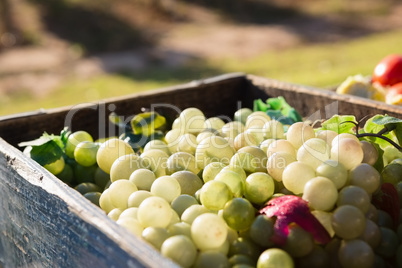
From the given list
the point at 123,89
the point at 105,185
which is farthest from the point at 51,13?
the point at 105,185

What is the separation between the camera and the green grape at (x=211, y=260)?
2.54 feet

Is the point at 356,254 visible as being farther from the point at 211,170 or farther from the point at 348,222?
the point at 211,170

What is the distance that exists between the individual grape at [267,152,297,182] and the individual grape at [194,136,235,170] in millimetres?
141

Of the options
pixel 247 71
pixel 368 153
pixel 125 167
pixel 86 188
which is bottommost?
pixel 247 71

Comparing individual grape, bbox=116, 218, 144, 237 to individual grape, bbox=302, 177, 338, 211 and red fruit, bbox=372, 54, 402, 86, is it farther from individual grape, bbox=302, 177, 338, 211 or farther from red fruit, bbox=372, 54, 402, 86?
red fruit, bbox=372, 54, 402, 86

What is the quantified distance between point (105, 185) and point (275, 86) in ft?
2.34

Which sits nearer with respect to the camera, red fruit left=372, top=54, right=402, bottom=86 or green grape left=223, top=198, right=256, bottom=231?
green grape left=223, top=198, right=256, bottom=231

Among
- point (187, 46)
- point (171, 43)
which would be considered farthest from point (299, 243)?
point (171, 43)

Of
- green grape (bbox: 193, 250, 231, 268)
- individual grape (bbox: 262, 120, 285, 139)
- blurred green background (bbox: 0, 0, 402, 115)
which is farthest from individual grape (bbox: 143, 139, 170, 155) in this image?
blurred green background (bbox: 0, 0, 402, 115)

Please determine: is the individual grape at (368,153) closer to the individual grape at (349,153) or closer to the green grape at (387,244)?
the individual grape at (349,153)

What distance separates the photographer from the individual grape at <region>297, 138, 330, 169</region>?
3.06 feet

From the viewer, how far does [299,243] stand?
78cm

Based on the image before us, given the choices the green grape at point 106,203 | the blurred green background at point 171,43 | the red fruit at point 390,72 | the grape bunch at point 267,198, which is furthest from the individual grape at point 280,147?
the blurred green background at point 171,43

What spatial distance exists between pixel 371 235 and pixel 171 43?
20.9 feet
